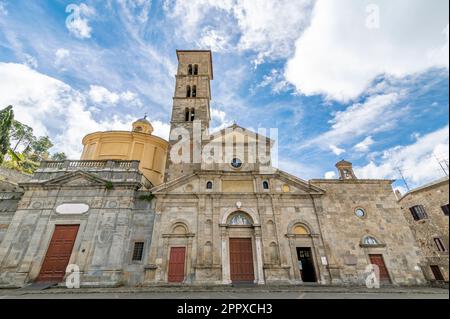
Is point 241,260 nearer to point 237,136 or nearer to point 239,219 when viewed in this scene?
point 239,219

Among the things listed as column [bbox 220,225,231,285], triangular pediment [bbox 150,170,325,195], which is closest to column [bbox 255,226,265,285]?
column [bbox 220,225,231,285]

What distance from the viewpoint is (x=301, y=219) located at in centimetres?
1688

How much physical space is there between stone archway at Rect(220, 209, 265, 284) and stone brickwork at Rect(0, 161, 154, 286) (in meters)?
5.82

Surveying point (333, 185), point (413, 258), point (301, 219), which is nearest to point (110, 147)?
point (301, 219)

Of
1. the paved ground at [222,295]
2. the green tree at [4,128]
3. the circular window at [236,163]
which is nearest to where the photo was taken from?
the paved ground at [222,295]

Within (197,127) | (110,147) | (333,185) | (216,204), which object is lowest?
(216,204)

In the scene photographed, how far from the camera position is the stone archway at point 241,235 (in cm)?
1514

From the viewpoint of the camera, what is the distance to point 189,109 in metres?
25.4

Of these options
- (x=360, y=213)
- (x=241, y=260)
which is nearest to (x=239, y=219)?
(x=241, y=260)

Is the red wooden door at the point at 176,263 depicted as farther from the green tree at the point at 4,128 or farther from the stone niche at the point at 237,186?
the green tree at the point at 4,128

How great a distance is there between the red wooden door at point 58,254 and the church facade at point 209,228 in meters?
0.07

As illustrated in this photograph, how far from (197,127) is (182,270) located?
1444 cm

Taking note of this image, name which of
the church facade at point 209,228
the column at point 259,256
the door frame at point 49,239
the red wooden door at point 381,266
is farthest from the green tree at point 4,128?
the red wooden door at point 381,266

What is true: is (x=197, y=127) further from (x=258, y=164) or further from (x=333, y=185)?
(x=333, y=185)
